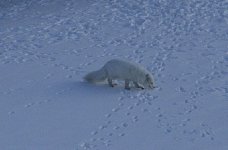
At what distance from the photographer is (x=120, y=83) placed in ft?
39.6

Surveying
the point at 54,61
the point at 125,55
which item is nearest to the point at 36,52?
the point at 54,61

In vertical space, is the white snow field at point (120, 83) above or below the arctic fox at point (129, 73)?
below

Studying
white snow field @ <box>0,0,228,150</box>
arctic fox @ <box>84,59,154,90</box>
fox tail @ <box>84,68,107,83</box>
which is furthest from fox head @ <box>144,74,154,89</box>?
fox tail @ <box>84,68,107,83</box>

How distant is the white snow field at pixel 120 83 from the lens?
9680 millimetres

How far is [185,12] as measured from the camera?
1869 centimetres

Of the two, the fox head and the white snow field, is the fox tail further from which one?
the fox head

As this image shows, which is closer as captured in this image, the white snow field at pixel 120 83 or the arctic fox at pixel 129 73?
the white snow field at pixel 120 83

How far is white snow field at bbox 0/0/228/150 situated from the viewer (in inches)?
381

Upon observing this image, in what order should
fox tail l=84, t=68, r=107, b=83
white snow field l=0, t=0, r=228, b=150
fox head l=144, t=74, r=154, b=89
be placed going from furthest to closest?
fox tail l=84, t=68, r=107, b=83
fox head l=144, t=74, r=154, b=89
white snow field l=0, t=0, r=228, b=150

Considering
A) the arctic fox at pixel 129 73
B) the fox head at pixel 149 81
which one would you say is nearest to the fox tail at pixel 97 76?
the arctic fox at pixel 129 73

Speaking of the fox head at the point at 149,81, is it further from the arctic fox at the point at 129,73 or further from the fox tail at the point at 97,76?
the fox tail at the point at 97,76

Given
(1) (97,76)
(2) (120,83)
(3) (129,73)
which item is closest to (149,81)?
(3) (129,73)

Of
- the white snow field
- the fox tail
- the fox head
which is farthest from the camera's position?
the fox tail

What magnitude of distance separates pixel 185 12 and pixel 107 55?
506 cm
